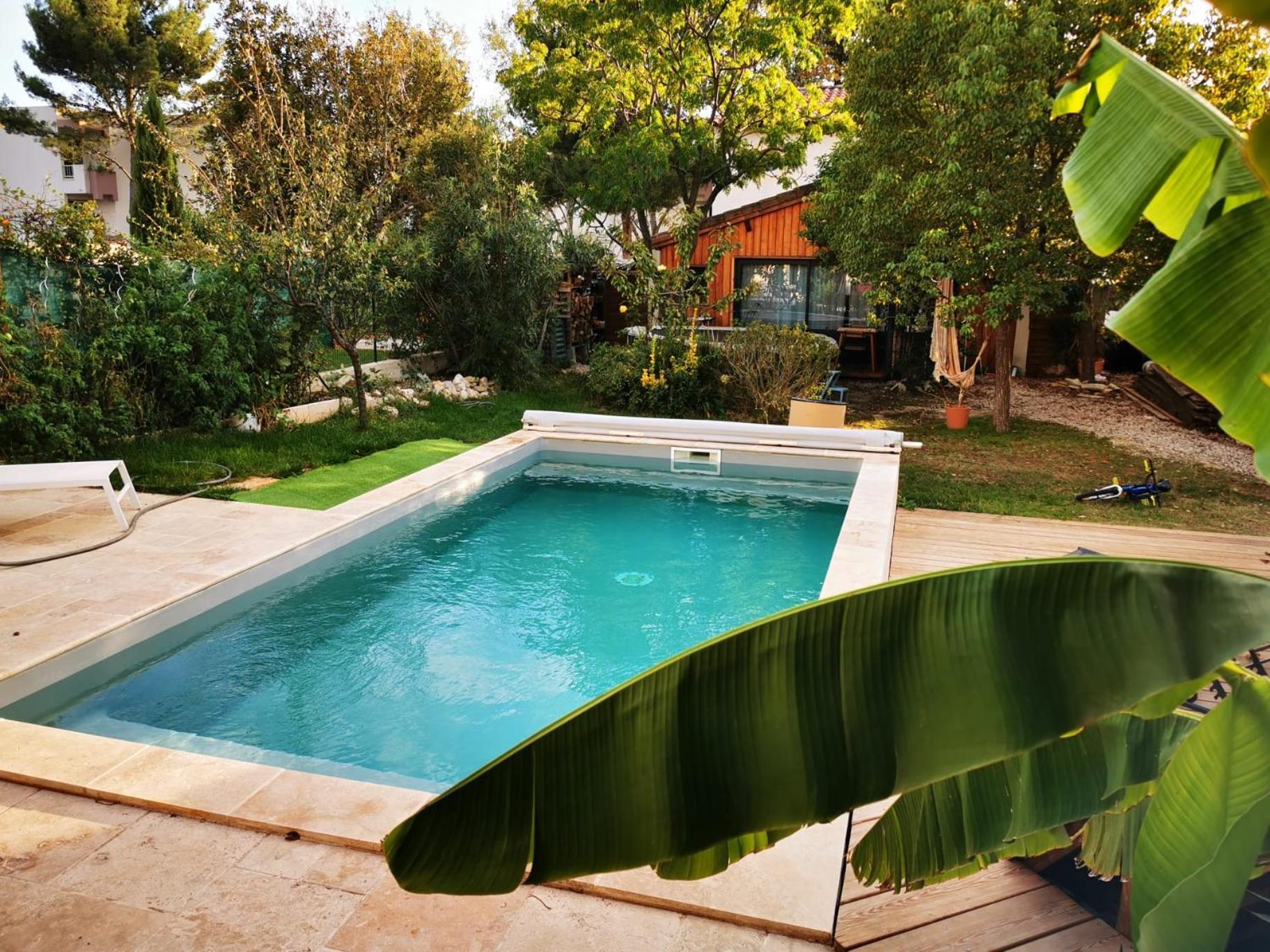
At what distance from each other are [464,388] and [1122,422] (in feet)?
35.9

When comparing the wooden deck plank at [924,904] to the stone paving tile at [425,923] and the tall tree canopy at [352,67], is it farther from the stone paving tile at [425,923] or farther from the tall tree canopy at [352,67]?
the tall tree canopy at [352,67]

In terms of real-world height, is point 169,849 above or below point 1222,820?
below

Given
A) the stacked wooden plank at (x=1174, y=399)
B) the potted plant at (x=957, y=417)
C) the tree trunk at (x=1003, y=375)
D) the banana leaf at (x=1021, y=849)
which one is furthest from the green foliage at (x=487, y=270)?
the banana leaf at (x=1021, y=849)

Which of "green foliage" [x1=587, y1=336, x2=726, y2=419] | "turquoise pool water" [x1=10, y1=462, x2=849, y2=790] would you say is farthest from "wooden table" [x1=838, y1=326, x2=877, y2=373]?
"turquoise pool water" [x1=10, y1=462, x2=849, y2=790]

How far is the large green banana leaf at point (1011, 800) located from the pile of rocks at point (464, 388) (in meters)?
13.1

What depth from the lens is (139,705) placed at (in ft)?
16.6

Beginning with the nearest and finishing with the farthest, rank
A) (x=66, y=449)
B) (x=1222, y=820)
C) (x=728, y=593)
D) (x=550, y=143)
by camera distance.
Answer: (x=1222, y=820) → (x=728, y=593) → (x=66, y=449) → (x=550, y=143)

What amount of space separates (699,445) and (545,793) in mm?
9701

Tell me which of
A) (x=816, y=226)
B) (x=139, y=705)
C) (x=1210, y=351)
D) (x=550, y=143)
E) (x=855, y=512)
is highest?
(x=550, y=143)

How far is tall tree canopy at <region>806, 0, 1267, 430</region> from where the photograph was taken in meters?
9.88

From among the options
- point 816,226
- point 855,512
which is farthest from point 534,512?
point 816,226

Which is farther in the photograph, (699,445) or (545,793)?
(699,445)

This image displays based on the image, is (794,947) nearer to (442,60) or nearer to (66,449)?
(66,449)

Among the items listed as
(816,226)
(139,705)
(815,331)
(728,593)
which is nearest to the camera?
(139,705)
